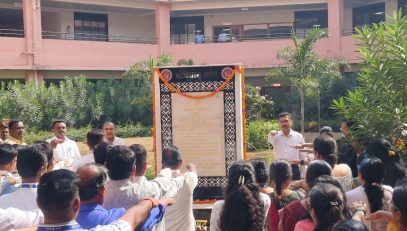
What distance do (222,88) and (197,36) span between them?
16.1 metres

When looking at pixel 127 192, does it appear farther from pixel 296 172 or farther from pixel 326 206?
pixel 296 172

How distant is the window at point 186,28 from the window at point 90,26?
2943 millimetres

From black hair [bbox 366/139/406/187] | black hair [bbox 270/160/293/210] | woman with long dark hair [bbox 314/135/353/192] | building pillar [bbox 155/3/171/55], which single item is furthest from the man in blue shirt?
building pillar [bbox 155/3/171/55]

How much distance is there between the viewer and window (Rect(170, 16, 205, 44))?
22.9m

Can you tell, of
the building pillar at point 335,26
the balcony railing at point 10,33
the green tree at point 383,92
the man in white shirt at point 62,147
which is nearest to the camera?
the green tree at point 383,92

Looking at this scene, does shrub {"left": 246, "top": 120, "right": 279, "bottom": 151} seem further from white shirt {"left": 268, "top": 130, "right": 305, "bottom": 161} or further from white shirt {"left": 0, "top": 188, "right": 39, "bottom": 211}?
white shirt {"left": 0, "top": 188, "right": 39, "bottom": 211}

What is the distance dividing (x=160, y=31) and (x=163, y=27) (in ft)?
0.69

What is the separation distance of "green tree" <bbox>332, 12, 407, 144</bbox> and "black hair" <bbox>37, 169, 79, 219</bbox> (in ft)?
14.2

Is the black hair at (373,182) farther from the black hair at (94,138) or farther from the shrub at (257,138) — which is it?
the shrub at (257,138)

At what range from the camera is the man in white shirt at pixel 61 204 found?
7.75 ft

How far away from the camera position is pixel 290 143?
7.13 metres

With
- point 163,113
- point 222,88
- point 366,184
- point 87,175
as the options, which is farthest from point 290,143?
point 87,175

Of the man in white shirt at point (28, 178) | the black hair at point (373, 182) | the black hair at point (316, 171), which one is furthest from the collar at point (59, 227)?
the black hair at point (373, 182)

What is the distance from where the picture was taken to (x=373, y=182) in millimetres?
3582
